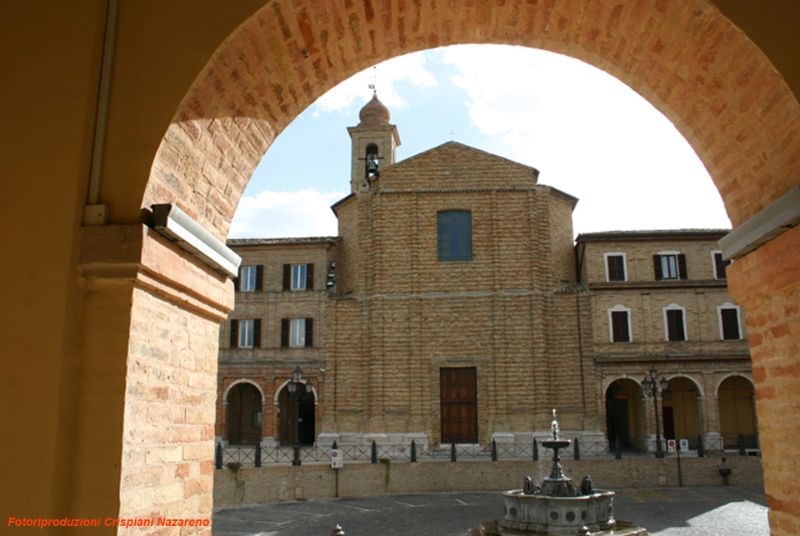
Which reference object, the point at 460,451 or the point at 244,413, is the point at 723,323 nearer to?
the point at 460,451

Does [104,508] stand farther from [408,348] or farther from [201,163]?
[408,348]

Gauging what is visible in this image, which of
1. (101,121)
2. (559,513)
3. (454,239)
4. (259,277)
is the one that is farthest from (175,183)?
(259,277)

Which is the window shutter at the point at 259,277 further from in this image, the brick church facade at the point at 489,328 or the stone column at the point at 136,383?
the stone column at the point at 136,383

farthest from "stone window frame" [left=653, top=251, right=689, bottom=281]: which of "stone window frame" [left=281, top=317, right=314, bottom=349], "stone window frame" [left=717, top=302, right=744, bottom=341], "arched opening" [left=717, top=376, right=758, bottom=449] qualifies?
"stone window frame" [left=281, top=317, right=314, bottom=349]

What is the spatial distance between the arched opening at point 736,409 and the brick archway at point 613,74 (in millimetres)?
30420

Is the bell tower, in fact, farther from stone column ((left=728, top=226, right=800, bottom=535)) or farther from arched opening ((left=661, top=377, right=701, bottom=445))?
stone column ((left=728, top=226, right=800, bottom=535))

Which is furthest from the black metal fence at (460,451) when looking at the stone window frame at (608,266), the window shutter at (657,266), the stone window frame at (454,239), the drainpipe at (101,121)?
the drainpipe at (101,121)

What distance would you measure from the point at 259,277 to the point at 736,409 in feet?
77.8

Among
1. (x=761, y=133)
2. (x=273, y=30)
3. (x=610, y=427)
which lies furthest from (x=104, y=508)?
(x=610, y=427)

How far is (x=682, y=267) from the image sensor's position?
32.6 m

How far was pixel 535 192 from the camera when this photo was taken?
3247 centimetres

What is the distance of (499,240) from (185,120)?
28336 millimetres

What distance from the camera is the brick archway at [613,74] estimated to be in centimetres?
431

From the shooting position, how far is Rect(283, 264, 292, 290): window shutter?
115 ft
